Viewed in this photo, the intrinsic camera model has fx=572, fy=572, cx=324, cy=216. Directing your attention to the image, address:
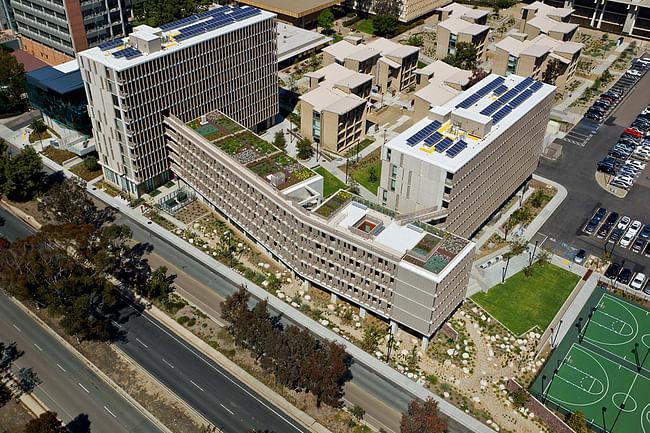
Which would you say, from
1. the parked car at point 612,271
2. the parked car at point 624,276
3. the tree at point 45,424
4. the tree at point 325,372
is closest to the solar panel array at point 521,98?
the parked car at point 612,271

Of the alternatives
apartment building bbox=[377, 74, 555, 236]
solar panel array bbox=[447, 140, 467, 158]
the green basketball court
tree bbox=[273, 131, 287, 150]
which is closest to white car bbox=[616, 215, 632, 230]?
the green basketball court

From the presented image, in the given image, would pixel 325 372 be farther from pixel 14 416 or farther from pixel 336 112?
pixel 336 112

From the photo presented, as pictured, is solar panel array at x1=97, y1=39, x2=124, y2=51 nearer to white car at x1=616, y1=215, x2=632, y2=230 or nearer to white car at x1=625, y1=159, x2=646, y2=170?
white car at x1=616, y1=215, x2=632, y2=230

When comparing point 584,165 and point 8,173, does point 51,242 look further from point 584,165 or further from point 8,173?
point 584,165

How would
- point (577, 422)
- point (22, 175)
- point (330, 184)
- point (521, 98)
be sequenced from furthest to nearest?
point (330, 184)
point (22, 175)
point (521, 98)
point (577, 422)

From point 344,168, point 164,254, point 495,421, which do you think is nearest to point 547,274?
point 495,421

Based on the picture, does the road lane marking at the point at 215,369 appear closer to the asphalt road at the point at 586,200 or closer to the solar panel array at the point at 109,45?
the solar panel array at the point at 109,45

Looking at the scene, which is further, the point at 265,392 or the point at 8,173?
the point at 8,173

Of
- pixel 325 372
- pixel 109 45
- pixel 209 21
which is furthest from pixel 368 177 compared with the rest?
pixel 109 45
